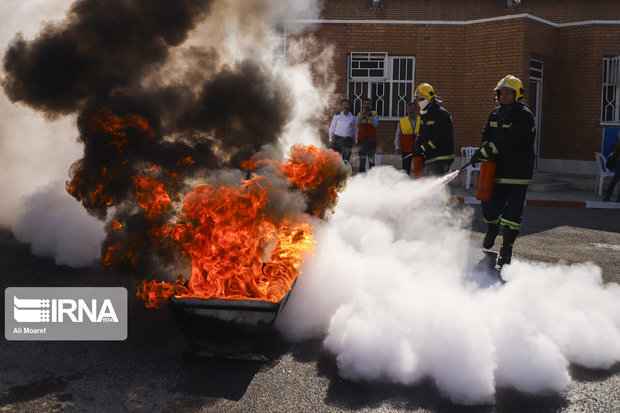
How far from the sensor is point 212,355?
3.76 m

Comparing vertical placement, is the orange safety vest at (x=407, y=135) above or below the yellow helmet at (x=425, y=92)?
below

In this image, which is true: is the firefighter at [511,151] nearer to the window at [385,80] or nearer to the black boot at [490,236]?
the black boot at [490,236]

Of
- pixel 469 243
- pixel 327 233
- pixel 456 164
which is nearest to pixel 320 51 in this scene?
pixel 456 164

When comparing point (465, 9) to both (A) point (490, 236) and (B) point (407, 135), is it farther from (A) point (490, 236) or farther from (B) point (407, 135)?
(A) point (490, 236)

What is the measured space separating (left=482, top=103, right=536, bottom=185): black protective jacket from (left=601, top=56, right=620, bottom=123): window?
1163cm

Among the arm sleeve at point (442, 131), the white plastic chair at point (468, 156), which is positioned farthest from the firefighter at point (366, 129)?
the arm sleeve at point (442, 131)

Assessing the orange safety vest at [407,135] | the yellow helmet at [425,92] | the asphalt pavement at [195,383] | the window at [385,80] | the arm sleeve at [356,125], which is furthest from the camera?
the window at [385,80]

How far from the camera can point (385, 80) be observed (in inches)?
653

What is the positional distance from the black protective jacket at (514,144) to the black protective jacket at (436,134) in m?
1.53

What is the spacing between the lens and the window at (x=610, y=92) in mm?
15758

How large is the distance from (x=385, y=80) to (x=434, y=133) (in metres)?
9.25

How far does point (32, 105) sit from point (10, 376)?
8.59ft

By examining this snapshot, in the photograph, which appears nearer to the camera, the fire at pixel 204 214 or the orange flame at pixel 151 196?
the fire at pixel 204 214

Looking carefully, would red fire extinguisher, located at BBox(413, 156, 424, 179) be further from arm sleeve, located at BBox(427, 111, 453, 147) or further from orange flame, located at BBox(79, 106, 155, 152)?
orange flame, located at BBox(79, 106, 155, 152)
